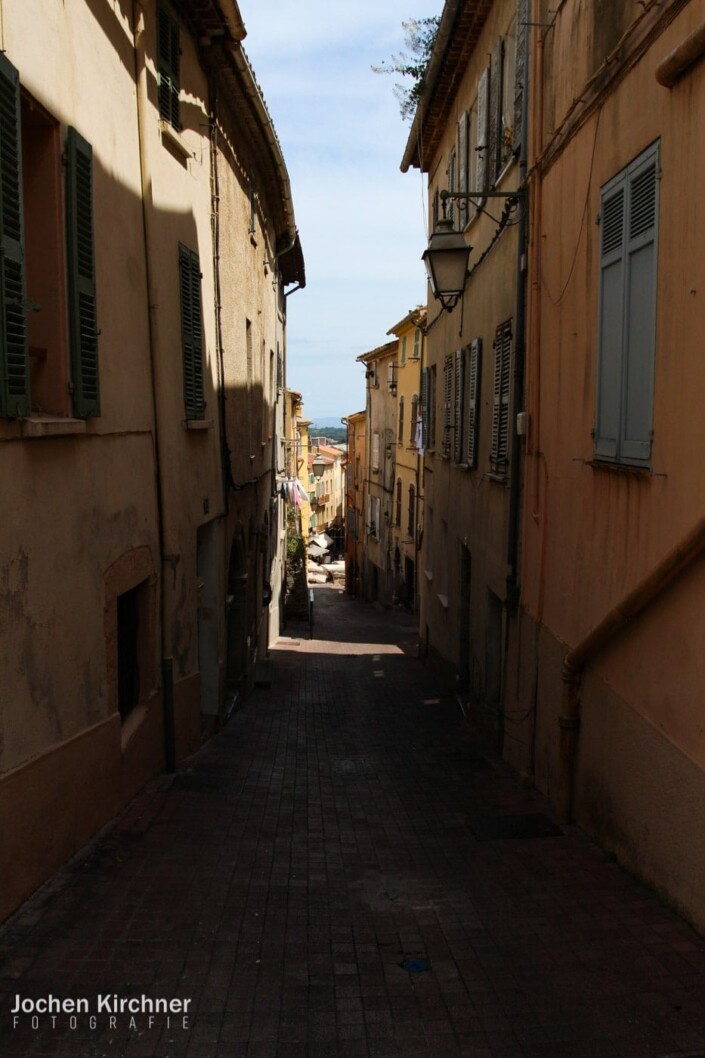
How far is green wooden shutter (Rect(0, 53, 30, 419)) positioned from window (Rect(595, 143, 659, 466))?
382 centimetres

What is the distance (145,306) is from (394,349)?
27473 mm

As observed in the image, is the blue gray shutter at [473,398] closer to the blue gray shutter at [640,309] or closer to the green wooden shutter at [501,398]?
the green wooden shutter at [501,398]

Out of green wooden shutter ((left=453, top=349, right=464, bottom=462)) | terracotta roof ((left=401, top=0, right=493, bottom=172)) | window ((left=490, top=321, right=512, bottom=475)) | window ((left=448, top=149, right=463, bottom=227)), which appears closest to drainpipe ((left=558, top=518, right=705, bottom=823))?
window ((left=490, top=321, right=512, bottom=475))

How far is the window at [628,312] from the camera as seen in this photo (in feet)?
19.9

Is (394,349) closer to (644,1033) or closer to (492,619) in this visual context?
(492,619)

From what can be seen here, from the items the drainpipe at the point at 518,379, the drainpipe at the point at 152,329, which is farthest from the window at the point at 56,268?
the drainpipe at the point at 518,379

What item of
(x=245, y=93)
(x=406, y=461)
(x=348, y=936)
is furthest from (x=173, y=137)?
(x=406, y=461)

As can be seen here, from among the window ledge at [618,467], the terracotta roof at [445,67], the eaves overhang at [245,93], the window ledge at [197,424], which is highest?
the terracotta roof at [445,67]

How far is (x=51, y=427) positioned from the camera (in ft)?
19.4

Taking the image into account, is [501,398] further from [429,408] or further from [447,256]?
[429,408]

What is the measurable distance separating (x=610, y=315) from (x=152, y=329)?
4125 mm

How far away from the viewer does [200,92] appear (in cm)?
1088

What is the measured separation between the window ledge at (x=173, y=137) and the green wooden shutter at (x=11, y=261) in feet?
12.6

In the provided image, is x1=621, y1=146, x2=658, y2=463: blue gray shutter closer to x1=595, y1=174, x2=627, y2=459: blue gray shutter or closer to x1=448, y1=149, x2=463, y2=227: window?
x1=595, y1=174, x2=627, y2=459: blue gray shutter
